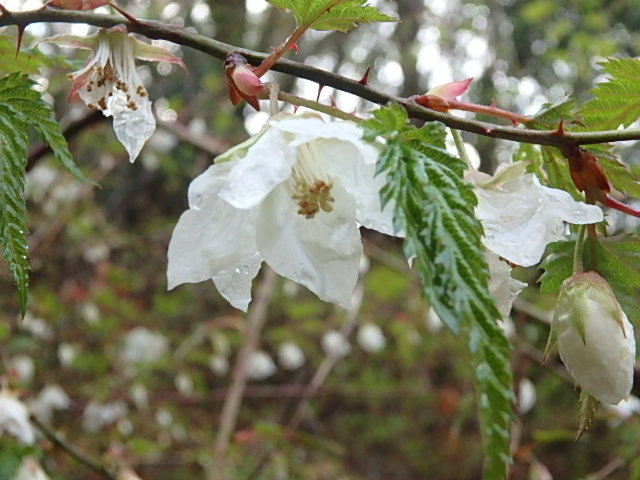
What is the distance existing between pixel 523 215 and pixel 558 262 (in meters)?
0.16

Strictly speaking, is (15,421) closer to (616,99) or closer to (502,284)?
(502,284)

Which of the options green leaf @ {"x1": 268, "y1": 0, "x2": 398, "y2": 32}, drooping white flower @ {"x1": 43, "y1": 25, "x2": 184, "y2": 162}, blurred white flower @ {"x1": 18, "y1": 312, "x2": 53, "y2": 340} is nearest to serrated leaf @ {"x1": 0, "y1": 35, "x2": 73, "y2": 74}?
drooping white flower @ {"x1": 43, "y1": 25, "x2": 184, "y2": 162}

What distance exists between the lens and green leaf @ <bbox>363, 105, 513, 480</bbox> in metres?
0.47

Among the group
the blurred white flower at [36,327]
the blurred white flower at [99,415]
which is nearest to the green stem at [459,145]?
the blurred white flower at [36,327]

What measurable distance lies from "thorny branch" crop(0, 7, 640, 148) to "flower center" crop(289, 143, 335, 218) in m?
0.09

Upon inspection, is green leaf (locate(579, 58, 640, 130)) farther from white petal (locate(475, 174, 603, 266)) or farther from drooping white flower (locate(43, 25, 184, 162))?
drooping white flower (locate(43, 25, 184, 162))

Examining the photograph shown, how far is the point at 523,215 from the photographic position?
2.34 ft

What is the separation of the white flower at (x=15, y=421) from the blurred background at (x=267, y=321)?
0.53 meters

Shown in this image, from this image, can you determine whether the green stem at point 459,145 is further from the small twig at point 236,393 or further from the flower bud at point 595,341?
the small twig at point 236,393

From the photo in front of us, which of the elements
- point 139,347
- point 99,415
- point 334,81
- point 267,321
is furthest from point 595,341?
point 267,321

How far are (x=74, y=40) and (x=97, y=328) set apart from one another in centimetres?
358

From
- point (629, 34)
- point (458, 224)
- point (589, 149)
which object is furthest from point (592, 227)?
point (629, 34)

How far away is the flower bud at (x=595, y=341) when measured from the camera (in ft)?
2.21

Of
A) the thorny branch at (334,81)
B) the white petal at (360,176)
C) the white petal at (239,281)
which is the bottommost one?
the white petal at (239,281)
